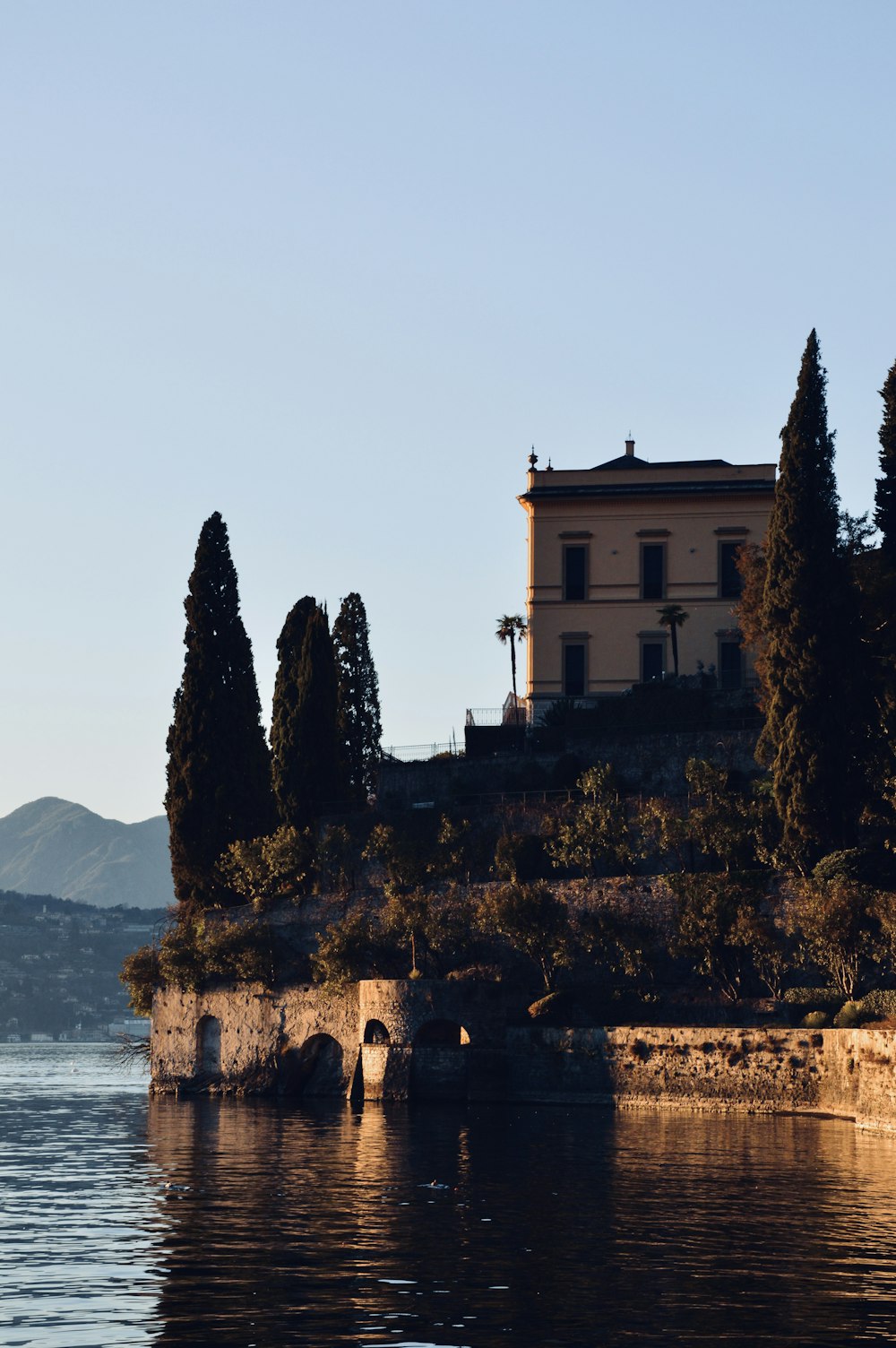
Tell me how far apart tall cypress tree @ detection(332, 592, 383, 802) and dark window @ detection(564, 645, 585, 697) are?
10.2m

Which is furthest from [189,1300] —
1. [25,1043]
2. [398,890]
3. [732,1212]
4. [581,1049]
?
[25,1043]

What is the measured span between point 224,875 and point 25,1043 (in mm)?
108952

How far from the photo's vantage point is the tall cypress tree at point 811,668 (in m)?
57.3

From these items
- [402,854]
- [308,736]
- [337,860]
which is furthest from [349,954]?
[308,736]

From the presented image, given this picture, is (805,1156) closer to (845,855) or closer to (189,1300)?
(845,855)

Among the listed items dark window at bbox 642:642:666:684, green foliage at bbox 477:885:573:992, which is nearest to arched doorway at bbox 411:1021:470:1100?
green foliage at bbox 477:885:573:992

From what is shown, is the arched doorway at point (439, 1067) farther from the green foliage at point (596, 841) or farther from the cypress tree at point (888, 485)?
the cypress tree at point (888, 485)

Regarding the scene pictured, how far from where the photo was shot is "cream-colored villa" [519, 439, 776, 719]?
261 feet

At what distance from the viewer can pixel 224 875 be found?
75562 millimetres

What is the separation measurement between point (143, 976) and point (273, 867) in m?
8.84

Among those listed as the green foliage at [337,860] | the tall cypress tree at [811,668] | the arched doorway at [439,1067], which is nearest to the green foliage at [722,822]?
the tall cypress tree at [811,668]

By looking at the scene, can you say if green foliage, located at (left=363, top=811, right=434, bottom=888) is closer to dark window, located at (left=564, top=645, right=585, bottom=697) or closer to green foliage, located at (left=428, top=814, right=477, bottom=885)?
green foliage, located at (left=428, top=814, right=477, bottom=885)

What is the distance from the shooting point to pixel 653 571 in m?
80.4

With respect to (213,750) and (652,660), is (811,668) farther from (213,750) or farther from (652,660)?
(213,750)
